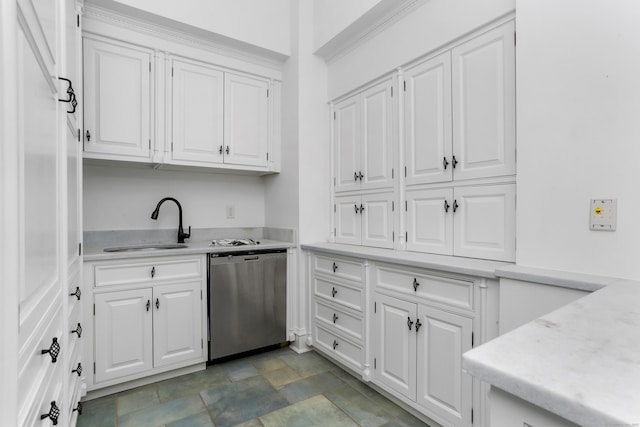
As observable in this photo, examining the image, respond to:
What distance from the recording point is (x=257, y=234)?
11.0 feet

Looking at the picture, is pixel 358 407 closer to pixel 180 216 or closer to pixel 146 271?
pixel 146 271

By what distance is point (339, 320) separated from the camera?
2.50 m

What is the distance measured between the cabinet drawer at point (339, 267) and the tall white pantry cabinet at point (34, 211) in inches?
65.0

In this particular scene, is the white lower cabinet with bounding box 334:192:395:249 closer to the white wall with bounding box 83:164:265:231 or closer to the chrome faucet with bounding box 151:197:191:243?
the white wall with bounding box 83:164:265:231

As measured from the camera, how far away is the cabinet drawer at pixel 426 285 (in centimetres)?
165

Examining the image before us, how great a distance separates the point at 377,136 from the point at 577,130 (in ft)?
4.40

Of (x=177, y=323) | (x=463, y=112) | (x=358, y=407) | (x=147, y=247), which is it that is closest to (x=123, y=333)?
(x=177, y=323)

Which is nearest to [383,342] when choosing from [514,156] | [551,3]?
[514,156]

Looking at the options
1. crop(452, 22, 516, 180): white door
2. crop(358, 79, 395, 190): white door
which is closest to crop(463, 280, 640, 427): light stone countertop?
crop(452, 22, 516, 180): white door

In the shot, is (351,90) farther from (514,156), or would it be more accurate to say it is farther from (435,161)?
(514,156)

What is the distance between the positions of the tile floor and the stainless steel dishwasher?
22 cm

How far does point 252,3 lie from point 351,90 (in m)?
1.17

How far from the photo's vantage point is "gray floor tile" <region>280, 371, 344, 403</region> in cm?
211

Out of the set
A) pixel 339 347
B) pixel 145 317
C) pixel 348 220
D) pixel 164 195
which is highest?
pixel 164 195
